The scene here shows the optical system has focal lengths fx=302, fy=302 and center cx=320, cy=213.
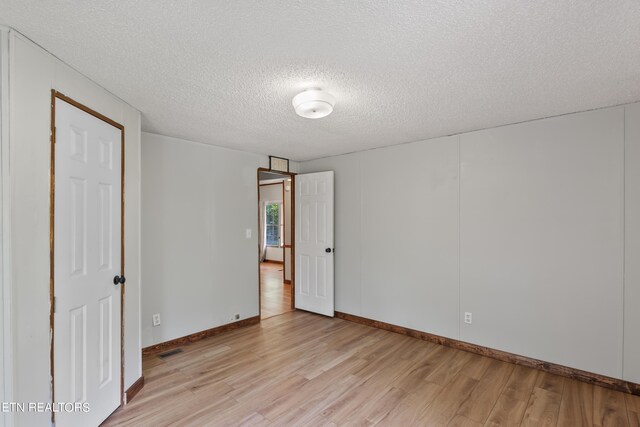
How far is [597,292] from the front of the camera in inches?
102

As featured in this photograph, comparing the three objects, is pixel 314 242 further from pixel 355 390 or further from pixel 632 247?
pixel 632 247

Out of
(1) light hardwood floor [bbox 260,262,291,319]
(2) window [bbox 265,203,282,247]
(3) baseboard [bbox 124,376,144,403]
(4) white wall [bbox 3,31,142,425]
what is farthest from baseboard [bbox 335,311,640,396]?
(2) window [bbox 265,203,282,247]

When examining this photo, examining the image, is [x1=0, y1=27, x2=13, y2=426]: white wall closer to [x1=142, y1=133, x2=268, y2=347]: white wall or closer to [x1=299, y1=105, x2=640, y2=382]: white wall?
[x1=142, y1=133, x2=268, y2=347]: white wall

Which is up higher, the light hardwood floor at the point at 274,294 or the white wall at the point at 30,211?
the white wall at the point at 30,211

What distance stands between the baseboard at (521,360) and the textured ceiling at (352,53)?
2.30 meters

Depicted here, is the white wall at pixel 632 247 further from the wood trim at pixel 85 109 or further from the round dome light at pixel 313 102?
the wood trim at pixel 85 109

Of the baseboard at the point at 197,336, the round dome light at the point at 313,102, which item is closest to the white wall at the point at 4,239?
the round dome light at the point at 313,102

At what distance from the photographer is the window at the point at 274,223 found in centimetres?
950

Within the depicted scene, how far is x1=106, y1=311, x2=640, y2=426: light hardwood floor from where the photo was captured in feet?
7.12

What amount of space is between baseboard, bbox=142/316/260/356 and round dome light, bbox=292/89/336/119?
2883 mm

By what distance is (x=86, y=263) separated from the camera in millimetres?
1960

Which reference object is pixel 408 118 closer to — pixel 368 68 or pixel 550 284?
pixel 368 68

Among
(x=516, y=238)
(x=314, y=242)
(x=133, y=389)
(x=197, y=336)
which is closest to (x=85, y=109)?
(x=133, y=389)

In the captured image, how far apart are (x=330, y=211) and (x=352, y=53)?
9.23 feet
